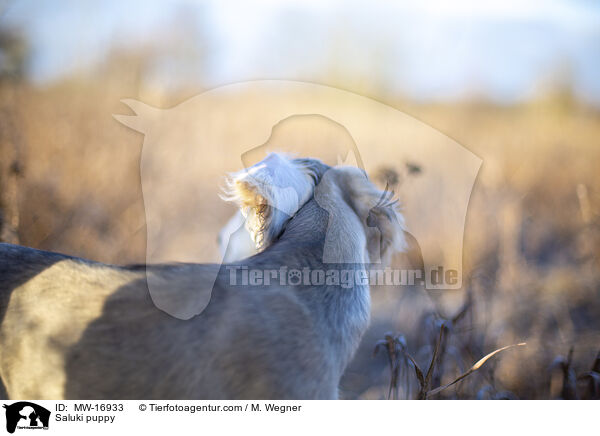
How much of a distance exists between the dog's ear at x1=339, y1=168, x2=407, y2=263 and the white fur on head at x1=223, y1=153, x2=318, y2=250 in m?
0.15

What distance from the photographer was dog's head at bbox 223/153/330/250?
1.76m

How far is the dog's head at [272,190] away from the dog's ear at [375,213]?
4.9 inches

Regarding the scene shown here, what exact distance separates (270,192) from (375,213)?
0.45 metres

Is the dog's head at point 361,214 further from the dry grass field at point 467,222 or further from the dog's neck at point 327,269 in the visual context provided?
the dry grass field at point 467,222

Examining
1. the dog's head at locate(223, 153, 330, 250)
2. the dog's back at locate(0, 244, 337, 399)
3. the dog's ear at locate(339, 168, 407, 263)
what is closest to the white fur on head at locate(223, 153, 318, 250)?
the dog's head at locate(223, 153, 330, 250)

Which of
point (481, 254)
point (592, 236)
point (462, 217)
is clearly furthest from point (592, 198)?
point (462, 217)

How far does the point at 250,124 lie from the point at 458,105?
7.60ft

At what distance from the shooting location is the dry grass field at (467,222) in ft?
10.7

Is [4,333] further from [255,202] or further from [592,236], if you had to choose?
[592,236]

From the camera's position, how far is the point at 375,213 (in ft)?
6.59
